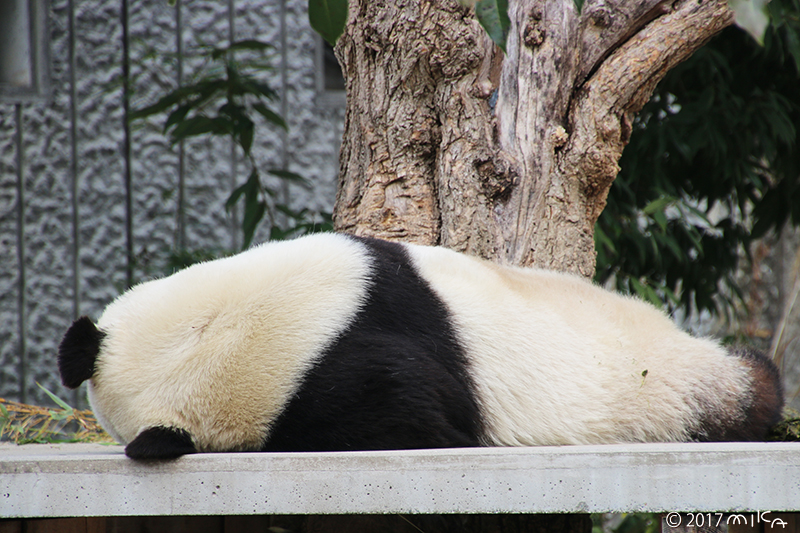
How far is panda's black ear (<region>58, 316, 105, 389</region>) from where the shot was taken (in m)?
1.13

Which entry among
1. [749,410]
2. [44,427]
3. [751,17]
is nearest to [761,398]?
[749,410]

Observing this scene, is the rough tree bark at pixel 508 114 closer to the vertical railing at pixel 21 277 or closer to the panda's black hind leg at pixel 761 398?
the panda's black hind leg at pixel 761 398

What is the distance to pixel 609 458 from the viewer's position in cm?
100

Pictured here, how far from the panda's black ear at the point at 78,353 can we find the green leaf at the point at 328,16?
637mm

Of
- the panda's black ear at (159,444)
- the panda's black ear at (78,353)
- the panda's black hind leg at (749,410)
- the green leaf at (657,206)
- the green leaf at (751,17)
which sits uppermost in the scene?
the green leaf at (751,17)

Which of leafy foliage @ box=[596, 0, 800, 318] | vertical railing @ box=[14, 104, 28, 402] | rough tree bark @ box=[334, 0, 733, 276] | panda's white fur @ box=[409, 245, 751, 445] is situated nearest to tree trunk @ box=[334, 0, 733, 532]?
rough tree bark @ box=[334, 0, 733, 276]

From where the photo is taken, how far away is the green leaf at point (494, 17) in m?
0.71

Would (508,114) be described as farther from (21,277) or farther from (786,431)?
(21,277)

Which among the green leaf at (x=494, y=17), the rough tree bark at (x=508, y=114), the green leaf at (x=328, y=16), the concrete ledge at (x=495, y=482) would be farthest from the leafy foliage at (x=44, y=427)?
the green leaf at (x=494, y=17)

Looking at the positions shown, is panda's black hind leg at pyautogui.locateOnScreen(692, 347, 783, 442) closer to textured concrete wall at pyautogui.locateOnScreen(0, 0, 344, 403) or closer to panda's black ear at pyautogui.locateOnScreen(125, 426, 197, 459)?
panda's black ear at pyautogui.locateOnScreen(125, 426, 197, 459)

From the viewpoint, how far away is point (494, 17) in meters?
0.71

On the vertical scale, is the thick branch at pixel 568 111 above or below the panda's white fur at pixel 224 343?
above

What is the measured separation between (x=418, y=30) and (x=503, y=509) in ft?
3.49

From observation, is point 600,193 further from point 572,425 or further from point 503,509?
point 503,509
